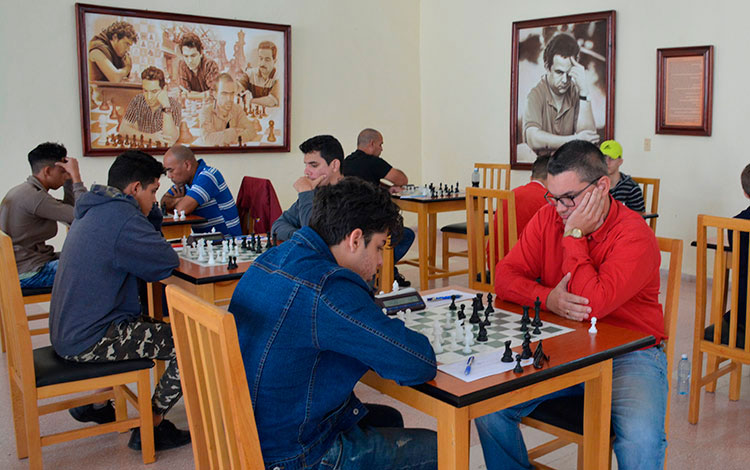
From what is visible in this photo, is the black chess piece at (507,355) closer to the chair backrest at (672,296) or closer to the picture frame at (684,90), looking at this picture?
the chair backrest at (672,296)

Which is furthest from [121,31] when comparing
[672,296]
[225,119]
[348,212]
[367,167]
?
[672,296]

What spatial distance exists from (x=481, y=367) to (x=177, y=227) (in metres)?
3.24

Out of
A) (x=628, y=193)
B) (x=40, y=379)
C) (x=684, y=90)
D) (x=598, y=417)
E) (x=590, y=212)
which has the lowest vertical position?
(x=40, y=379)

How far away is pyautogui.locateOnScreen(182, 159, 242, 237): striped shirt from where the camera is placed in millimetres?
4941

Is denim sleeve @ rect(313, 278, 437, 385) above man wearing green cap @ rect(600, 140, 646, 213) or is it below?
below

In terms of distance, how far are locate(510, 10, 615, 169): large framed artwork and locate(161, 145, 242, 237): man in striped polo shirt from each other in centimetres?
374

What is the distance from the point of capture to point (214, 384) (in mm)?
1667

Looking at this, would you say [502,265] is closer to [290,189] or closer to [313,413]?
[313,413]

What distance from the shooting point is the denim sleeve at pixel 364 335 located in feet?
5.72

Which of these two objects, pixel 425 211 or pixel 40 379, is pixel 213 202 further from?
pixel 40 379

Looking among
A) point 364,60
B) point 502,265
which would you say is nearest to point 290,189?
Answer: point 364,60

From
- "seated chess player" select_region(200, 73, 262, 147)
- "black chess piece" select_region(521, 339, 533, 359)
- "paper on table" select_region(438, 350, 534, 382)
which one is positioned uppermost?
"seated chess player" select_region(200, 73, 262, 147)

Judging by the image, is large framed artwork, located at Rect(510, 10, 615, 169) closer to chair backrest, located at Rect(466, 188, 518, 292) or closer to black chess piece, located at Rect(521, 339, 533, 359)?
chair backrest, located at Rect(466, 188, 518, 292)

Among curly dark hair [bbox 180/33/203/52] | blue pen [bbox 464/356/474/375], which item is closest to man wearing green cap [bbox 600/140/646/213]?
blue pen [bbox 464/356/474/375]
